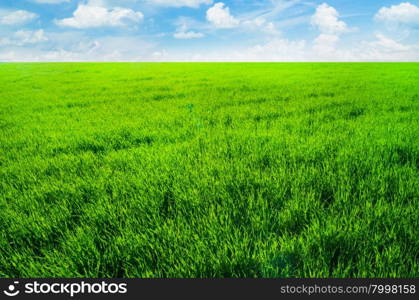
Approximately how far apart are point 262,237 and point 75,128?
4386mm

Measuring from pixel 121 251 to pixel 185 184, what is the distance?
2.59 ft

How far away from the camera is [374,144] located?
111 inches

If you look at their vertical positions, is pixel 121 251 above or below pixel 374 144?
below

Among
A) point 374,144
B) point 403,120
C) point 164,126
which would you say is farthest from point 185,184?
point 403,120

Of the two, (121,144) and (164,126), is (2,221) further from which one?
(164,126)

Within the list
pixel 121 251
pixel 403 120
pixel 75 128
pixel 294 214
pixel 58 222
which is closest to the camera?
pixel 121 251

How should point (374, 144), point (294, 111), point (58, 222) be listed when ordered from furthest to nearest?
point (294, 111), point (374, 144), point (58, 222)

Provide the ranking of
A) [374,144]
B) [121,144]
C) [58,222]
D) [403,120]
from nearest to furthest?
1. [58,222]
2. [374,144]
3. [121,144]
4. [403,120]

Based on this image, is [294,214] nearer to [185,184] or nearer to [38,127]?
[185,184]

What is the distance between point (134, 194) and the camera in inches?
78.9

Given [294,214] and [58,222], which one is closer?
[294,214]

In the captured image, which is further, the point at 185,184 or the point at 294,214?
the point at 185,184

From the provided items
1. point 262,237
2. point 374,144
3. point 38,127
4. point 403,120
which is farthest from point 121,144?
point 403,120

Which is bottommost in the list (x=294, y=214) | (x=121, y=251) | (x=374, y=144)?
(x=121, y=251)
